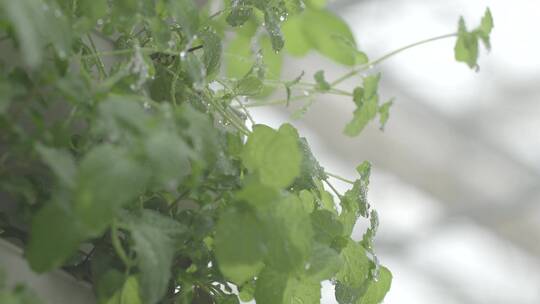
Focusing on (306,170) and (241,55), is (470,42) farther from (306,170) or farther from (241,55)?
(241,55)

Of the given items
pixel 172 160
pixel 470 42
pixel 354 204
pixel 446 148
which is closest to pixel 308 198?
pixel 354 204

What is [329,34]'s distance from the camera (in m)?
0.73

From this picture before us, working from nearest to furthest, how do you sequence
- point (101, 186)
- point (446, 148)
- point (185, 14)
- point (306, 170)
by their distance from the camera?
point (101, 186) → point (185, 14) → point (306, 170) → point (446, 148)

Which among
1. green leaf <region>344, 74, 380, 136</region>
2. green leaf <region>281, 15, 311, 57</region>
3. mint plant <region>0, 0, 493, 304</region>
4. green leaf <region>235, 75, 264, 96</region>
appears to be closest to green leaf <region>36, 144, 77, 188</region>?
mint plant <region>0, 0, 493, 304</region>

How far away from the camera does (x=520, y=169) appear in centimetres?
224

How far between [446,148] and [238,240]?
1.62 m

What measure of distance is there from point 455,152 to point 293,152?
5.10ft

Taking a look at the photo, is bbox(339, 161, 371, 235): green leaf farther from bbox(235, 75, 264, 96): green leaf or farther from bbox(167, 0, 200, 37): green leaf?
bbox(167, 0, 200, 37): green leaf

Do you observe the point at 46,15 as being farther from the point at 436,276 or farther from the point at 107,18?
the point at 436,276

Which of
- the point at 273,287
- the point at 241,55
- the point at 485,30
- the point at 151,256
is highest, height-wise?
the point at 485,30

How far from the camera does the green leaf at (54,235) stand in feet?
2.00

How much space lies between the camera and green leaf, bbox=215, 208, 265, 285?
0.69 m

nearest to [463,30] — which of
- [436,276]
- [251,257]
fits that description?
[251,257]

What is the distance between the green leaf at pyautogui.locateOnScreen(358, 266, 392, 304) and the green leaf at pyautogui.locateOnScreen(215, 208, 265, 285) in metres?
0.37
